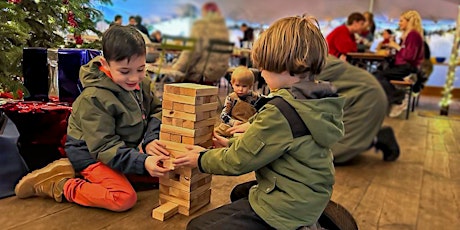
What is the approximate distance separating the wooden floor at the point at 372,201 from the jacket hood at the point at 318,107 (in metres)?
0.53

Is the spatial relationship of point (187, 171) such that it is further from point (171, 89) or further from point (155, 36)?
point (155, 36)

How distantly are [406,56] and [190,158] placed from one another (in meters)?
3.20

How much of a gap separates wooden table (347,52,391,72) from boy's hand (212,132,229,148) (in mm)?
2444

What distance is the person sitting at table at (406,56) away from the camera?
3.73 m

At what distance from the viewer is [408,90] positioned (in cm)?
401

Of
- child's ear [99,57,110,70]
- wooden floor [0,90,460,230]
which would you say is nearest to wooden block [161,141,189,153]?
wooden floor [0,90,460,230]

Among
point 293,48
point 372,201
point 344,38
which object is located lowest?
point 372,201

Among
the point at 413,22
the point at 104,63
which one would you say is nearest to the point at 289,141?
the point at 104,63

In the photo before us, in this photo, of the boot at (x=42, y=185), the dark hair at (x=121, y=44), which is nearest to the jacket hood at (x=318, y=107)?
the dark hair at (x=121, y=44)

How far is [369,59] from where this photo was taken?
3.86 metres

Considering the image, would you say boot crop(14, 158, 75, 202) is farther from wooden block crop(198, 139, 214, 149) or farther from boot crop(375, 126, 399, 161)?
boot crop(375, 126, 399, 161)

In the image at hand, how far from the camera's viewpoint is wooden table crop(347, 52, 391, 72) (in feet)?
11.8

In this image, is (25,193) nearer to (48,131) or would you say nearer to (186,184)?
(48,131)

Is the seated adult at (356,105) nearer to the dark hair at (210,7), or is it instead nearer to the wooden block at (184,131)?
the wooden block at (184,131)
